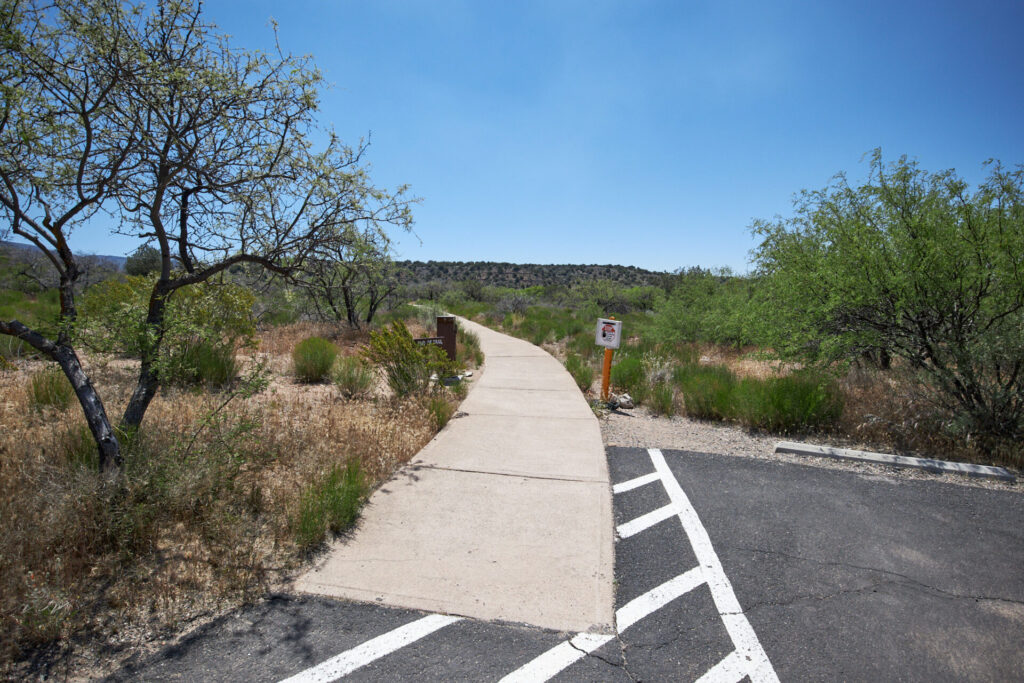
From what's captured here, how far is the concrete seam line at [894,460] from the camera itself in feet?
18.9

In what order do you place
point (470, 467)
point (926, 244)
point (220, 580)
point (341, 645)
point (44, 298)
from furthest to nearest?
point (44, 298) < point (926, 244) < point (470, 467) < point (220, 580) < point (341, 645)

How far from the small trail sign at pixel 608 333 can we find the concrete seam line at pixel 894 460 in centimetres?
297

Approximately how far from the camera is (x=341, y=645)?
2.81 m

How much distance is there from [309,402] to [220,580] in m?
4.98

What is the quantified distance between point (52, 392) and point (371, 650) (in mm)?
6299

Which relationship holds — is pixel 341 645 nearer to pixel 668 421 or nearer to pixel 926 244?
pixel 668 421

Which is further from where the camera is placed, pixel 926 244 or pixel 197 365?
pixel 197 365

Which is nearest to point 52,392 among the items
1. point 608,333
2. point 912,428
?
point 608,333

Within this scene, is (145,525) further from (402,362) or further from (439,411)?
(402,362)

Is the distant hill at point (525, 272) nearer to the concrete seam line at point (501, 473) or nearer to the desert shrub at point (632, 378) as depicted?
the desert shrub at point (632, 378)

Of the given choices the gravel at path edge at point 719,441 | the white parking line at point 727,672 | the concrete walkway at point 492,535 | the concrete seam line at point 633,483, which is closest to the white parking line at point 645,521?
the concrete walkway at point 492,535

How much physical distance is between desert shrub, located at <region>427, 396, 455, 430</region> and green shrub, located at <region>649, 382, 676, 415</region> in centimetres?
340

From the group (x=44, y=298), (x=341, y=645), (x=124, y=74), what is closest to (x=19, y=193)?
(x=124, y=74)

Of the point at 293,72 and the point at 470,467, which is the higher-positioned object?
the point at 293,72
